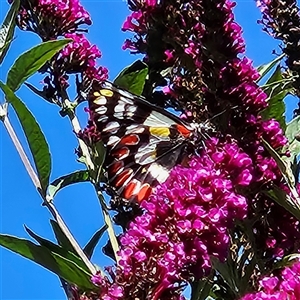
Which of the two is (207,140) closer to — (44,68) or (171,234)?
(171,234)

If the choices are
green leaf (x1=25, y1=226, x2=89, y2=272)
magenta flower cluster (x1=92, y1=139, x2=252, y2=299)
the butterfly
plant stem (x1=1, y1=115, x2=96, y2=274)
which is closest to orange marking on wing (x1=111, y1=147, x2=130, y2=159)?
the butterfly

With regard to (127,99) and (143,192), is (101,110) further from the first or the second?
(143,192)

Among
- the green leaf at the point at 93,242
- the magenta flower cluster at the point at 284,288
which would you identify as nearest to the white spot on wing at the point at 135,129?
the green leaf at the point at 93,242

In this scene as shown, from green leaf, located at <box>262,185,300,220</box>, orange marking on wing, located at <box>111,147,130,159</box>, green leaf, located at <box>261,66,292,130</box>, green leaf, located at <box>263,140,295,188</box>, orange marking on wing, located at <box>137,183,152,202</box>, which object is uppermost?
orange marking on wing, located at <box>111,147,130,159</box>

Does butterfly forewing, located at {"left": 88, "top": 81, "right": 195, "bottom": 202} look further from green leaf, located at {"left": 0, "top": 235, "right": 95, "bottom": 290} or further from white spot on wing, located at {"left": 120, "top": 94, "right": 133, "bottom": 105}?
green leaf, located at {"left": 0, "top": 235, "right": 95, "bottom": 290}

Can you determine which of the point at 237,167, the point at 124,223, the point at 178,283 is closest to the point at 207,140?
the point at 237,167

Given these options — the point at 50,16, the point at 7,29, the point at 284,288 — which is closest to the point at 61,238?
the point at 7,29
